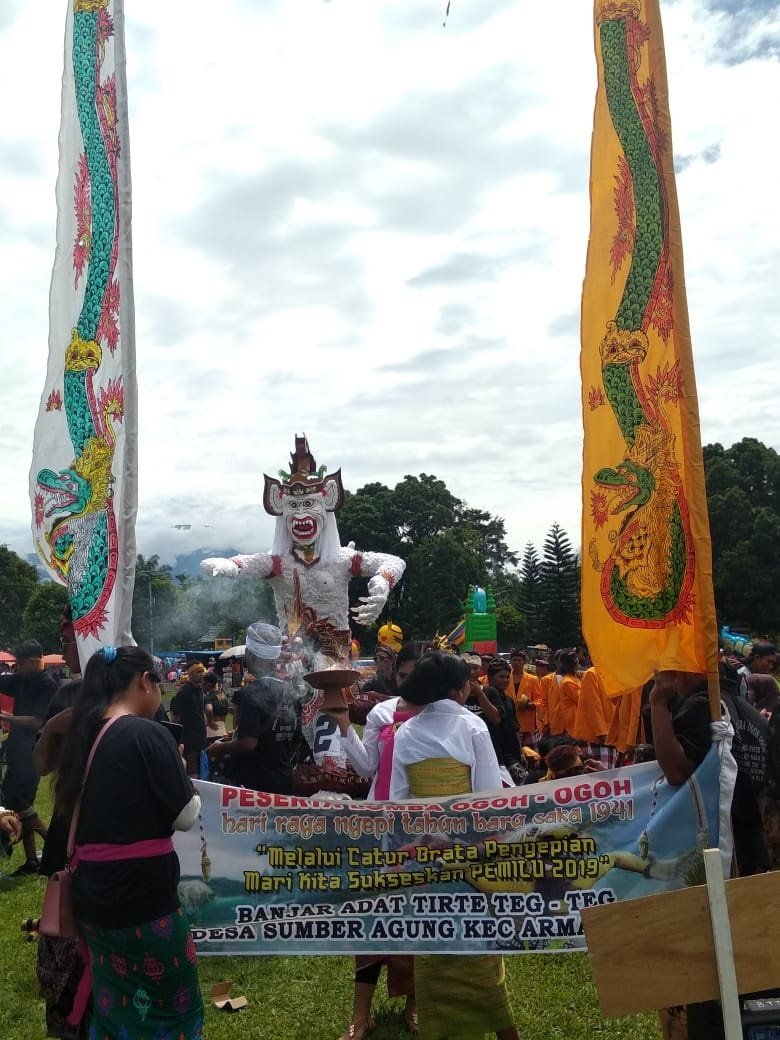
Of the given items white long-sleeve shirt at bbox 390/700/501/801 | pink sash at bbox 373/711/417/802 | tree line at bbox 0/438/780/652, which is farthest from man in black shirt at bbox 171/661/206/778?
tree line at bbox 0/438/780/652

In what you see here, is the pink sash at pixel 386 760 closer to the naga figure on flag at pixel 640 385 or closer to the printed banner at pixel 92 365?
the naga figure on flag at pixel 640 385

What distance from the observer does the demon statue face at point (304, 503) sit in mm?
9367

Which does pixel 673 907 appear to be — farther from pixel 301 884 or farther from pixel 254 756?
pixel 254 756

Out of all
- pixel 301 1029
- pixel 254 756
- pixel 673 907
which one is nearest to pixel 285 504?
pixel 254 756

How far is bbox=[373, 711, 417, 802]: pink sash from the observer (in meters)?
4.03

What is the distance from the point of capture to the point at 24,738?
738cm

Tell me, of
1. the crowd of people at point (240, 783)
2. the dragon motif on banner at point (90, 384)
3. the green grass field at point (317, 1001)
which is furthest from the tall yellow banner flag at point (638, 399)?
the dragon motif on banner at point (90, 384)

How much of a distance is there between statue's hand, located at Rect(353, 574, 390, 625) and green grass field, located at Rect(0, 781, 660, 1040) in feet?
14.3

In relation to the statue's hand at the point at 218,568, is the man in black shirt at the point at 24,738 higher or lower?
A: lower

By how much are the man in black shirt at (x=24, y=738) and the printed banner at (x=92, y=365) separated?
334 cm

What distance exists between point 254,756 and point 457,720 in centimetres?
173

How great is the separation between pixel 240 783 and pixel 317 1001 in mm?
1183

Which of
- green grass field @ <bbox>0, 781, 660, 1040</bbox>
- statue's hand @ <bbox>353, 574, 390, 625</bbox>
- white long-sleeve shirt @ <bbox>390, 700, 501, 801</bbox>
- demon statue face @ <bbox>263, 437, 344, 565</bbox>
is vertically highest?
demon statue face @ <bbox>263, 437, 344, 565</bbox>

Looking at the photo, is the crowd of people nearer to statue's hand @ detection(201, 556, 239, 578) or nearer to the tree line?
statue's hand @ detection(201, 556, 239, 578)
